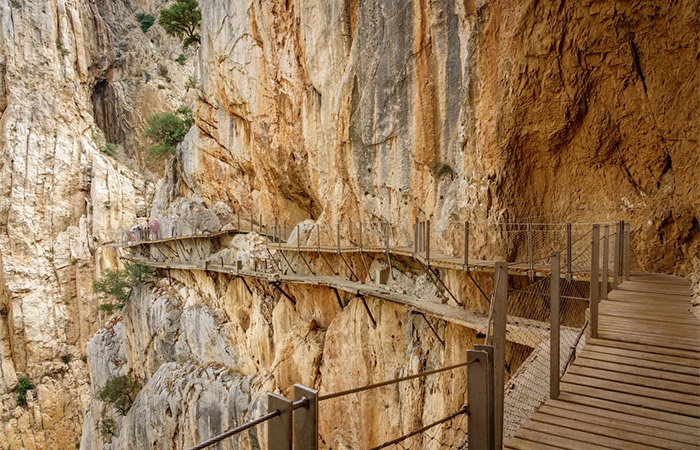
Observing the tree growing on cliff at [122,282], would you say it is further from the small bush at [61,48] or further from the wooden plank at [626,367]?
the wooden plank at [626,367]

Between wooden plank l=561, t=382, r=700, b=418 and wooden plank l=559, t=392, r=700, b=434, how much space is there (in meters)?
0.03

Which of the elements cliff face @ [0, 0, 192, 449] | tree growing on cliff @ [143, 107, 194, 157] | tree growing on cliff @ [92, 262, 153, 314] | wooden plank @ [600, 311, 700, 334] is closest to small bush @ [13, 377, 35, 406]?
cliff face @ [0, 0, 192, 449]

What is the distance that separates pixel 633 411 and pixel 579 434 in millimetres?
659

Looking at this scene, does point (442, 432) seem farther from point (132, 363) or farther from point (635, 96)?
point (132, 363)

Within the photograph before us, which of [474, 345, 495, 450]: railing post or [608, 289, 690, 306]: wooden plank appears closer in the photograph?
[474, 345, 495, 450]: railing post

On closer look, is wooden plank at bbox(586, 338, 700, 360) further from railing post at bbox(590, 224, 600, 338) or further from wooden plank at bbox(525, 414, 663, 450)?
wooden plank at bbox(525, 414, 663, 450)

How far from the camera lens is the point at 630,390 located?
391cm

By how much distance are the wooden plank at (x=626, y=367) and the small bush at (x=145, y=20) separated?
49.0 meters

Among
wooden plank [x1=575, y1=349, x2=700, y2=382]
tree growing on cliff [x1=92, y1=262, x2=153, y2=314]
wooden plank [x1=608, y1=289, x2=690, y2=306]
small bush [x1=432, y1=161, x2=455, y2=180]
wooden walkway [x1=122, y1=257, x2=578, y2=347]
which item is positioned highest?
small bush [x1=432, y1=161, x2=455, y2=180]

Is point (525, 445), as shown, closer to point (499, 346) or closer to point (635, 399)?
point (499, 346)

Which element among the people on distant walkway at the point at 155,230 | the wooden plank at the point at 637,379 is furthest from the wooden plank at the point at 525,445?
the people on distant walkway at the point at 155,230

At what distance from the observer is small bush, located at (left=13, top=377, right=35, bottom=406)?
28.6m

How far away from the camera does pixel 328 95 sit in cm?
1484

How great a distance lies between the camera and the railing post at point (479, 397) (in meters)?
2.93
